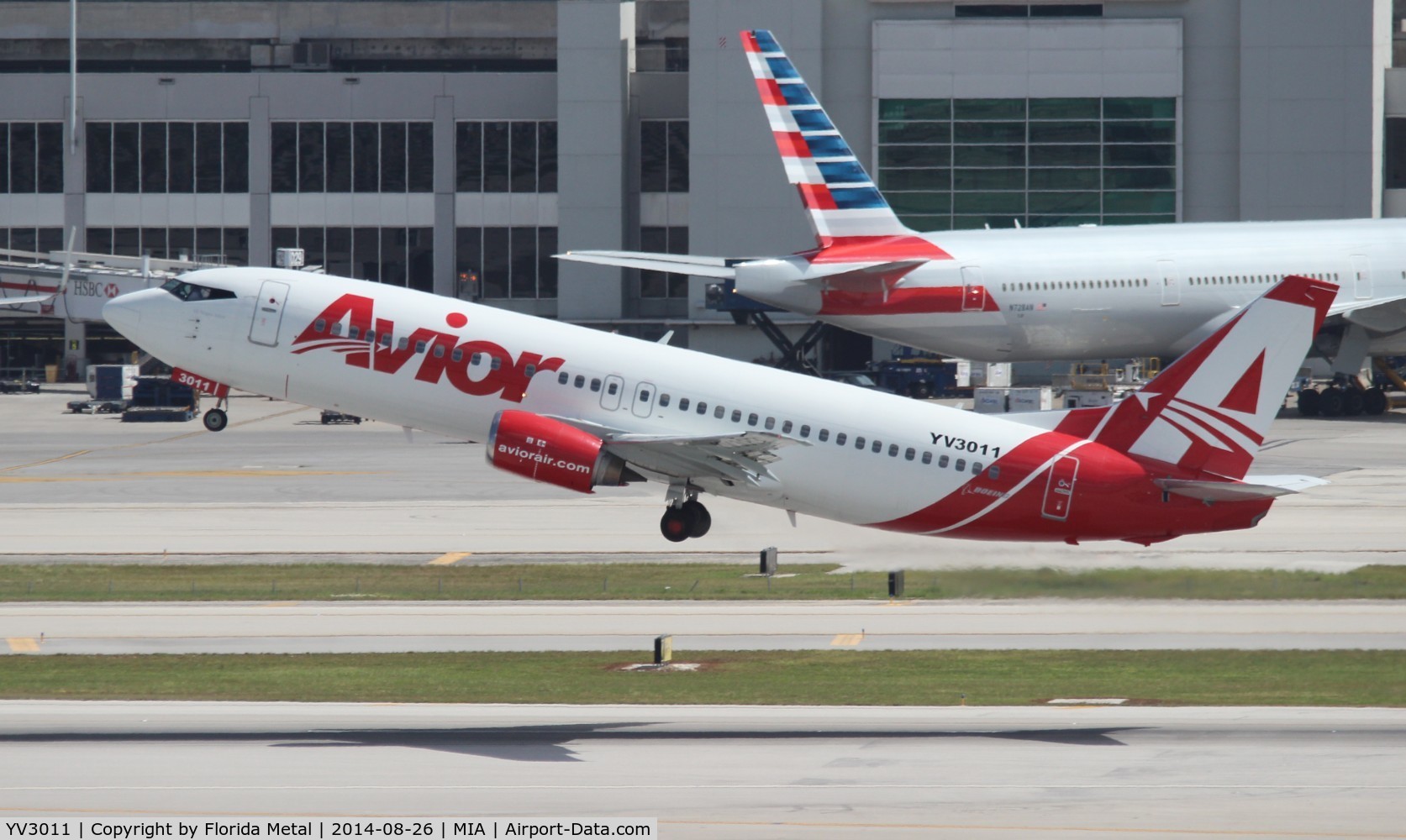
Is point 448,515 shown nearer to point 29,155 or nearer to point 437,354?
point 437,354

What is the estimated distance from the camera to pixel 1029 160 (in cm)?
10606

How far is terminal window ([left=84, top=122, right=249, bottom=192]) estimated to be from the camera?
120625 mm

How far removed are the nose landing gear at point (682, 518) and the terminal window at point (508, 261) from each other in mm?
83976

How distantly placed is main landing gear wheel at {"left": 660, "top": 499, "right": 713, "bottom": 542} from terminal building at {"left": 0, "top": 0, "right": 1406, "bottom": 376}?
2773 inches

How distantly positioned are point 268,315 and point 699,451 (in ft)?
34.7

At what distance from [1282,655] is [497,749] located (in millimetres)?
19246

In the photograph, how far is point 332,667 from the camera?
37.6 metres

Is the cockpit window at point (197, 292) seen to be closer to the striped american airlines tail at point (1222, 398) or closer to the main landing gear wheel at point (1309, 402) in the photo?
the striped american airlines tail at point (1222, 398)

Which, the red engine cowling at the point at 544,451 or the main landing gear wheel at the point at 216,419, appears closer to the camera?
the red engine cowling at the point at 544,451

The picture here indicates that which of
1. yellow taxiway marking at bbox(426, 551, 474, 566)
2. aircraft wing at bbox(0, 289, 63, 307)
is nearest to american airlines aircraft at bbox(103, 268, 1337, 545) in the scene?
yellow taxiway marking at bbox(426, 551, 474, 566)

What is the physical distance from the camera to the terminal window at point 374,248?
395ft

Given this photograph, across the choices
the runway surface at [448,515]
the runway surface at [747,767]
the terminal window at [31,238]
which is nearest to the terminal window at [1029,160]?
the runway surface at [448,515]

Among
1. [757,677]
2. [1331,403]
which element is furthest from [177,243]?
[757,677]

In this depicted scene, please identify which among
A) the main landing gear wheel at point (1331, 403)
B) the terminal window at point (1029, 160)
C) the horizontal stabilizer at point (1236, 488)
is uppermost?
the terminal window at point (1029, 160)
